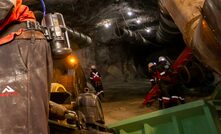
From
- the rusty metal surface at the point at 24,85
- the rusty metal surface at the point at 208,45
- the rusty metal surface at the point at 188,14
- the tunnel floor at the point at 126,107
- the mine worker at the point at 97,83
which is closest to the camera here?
the rusty metal surface at the point at 208,45

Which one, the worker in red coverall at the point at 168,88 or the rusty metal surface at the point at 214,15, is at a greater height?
the worker in red coverall at the point at 168,88

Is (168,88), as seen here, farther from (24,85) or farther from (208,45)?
(24,85)

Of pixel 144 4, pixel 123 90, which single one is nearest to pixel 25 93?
pixel 123 90

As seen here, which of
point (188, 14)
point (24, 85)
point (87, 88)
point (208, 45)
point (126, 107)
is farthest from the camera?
point (126, 107)

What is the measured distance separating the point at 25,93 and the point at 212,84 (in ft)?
25.4

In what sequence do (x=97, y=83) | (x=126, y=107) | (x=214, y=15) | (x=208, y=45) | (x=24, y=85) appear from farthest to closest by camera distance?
(x=97, y=83) < (x=126, y=107) < (x=24, y=85) < (x=208, y=45) < (x=214, y=15)

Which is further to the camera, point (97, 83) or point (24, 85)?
point (97, 83)

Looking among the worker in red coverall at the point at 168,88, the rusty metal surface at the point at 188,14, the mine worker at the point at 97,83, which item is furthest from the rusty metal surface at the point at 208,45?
the mine worker at the point at 97,83

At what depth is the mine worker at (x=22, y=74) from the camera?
73.2 inches

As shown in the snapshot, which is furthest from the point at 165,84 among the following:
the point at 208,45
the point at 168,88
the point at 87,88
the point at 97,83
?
the point at 208,45

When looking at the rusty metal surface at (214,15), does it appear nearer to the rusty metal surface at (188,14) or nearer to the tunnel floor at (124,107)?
the rusty metal surface at (188,14)

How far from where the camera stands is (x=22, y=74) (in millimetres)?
1958

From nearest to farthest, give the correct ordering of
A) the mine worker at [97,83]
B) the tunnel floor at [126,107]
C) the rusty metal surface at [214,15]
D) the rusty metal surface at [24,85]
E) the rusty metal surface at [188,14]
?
the rusty metal surface at [214,15] < the rusty metal surface at [24,85] < the rusty metal surface at [188,14] < the tunnel floor at [126,107] < the mine worker at [97,83]

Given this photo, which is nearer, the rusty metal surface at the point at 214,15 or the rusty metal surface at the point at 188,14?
the rusty metal surface at the point at 214,15
